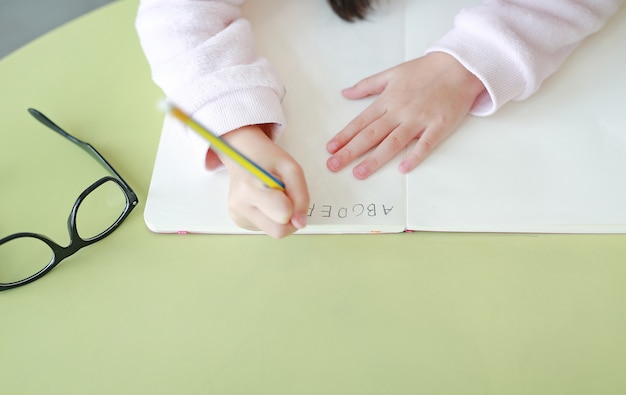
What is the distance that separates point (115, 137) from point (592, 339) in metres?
0.53

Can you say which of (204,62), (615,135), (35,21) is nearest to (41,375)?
(204,62)

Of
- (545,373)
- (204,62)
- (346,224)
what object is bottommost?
(545,373)

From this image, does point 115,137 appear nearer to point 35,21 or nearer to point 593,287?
point 593,287

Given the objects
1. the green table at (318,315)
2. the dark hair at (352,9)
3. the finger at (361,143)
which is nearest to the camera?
the green table at (318,315)

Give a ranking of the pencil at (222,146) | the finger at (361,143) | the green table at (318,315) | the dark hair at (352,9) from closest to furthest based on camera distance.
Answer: the pencil at (222,146) → the green table at (318,315) → the finger at (361,143) → the dark hair at (352,9)

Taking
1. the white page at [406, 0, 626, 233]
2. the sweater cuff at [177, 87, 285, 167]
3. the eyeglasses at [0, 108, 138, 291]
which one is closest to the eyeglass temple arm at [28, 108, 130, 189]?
the eyeglasses at [0, 108, 138, 291]

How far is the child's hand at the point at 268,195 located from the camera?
0.54 metres

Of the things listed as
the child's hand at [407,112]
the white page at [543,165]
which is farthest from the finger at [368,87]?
the white page at [543,165]

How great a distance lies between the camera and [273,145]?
61 centimetres

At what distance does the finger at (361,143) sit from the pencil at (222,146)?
0.09 meters

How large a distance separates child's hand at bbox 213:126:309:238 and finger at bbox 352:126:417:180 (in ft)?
0.22

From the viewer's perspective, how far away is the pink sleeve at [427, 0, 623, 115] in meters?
0.64

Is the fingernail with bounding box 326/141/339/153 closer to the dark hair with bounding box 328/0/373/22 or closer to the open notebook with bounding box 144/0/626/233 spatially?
the open notebook with bounding box 144/0/626/233

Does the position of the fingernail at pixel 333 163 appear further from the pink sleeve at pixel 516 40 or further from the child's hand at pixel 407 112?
the pink sleeve at pixel 516 40
